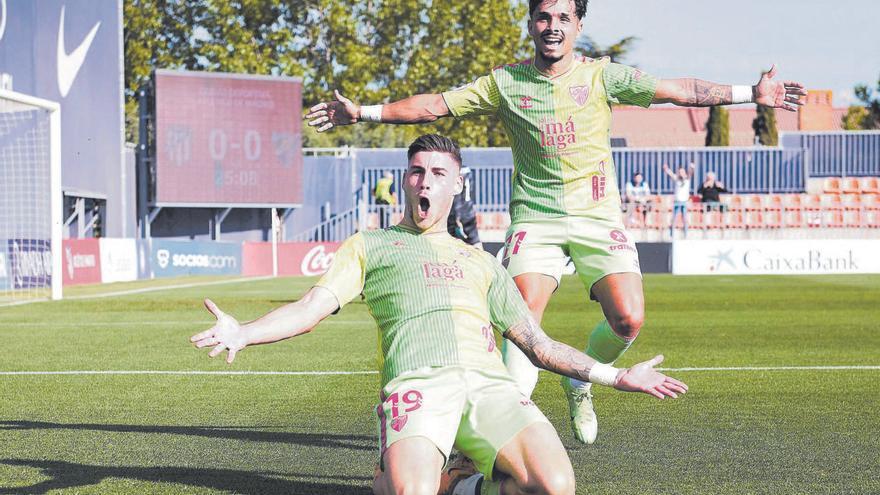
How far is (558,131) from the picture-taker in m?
6.91

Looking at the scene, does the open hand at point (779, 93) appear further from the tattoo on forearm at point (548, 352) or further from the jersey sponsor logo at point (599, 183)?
the tattoo on forearm at point (548, 352)

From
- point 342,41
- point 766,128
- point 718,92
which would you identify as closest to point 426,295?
point 718,92

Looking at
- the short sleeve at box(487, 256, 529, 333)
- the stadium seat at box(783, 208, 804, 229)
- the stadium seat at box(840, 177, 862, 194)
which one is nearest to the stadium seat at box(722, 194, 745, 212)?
the stadium seat at box(783, 208, 804, 229)

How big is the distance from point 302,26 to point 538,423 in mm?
55796

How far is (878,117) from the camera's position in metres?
79.9

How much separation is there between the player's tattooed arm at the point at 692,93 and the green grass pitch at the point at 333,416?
1.84 meters

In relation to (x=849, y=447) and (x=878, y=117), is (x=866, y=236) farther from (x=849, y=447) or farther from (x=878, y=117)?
(x=878, y=117)

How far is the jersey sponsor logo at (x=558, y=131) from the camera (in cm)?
690

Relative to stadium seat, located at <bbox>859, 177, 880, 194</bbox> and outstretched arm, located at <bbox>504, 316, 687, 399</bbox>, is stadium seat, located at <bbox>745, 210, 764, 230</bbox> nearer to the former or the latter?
stadium seat, located at <bbox>859, 177, 880, 194</bbox>

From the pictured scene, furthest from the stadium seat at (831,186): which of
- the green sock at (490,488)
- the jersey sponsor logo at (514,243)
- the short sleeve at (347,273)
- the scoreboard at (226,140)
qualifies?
the green sock at (490,488)

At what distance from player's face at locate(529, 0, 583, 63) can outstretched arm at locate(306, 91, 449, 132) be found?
2.03ft

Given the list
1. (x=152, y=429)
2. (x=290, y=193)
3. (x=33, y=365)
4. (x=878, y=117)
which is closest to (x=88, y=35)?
(x=290, y=193)

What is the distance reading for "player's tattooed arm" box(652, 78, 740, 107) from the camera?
678cm

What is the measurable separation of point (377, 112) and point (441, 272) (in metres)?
1.97
